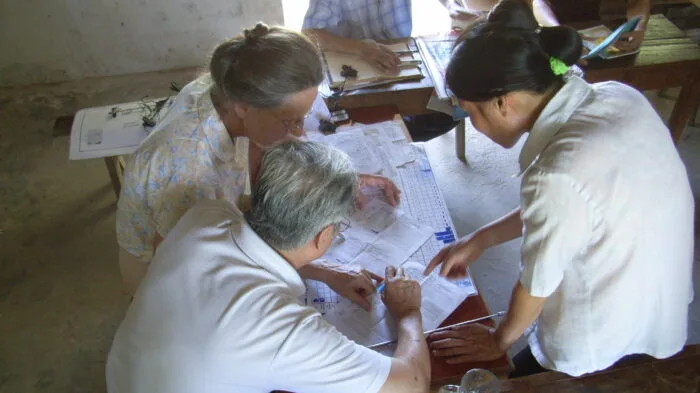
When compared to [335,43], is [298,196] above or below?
above

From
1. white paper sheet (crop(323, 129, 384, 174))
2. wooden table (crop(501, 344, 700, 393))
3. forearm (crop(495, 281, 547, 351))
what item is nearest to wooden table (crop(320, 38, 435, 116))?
white paper sheet (crop(323, 129, 384, 174))

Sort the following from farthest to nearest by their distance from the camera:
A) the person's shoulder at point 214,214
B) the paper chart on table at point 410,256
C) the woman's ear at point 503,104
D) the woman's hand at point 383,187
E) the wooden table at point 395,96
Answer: the wooden table at point 395,96
the woman's hand at point 383,187
the paper chart on table at point 410,256
the person's shoulder at point 214,214
the woman's ear at point 503,104

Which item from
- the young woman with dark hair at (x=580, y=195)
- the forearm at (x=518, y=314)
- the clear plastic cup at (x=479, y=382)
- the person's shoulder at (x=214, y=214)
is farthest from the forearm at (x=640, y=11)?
the person's shoulder at (x=214, y=214)

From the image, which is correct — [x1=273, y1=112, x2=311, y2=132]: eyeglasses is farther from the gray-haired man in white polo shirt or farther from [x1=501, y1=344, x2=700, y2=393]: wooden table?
[x1=501, y1=344, x2=700, y2=393]: wooden table

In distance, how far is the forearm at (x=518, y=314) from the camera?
1.23 meters

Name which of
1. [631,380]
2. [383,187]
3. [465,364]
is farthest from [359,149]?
[631,380]

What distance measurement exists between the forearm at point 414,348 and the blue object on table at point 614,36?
1471mm

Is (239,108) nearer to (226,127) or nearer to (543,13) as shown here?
(226,127)

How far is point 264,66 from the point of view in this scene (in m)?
1.47

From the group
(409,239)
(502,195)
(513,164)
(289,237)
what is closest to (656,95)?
(513,164)

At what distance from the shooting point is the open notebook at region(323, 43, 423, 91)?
2.23 m

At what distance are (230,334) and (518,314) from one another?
0.64m

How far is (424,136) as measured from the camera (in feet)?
8.95

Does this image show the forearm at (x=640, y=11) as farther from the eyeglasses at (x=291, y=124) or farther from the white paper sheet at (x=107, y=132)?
the white paper sheet at (x=107, y=132)
